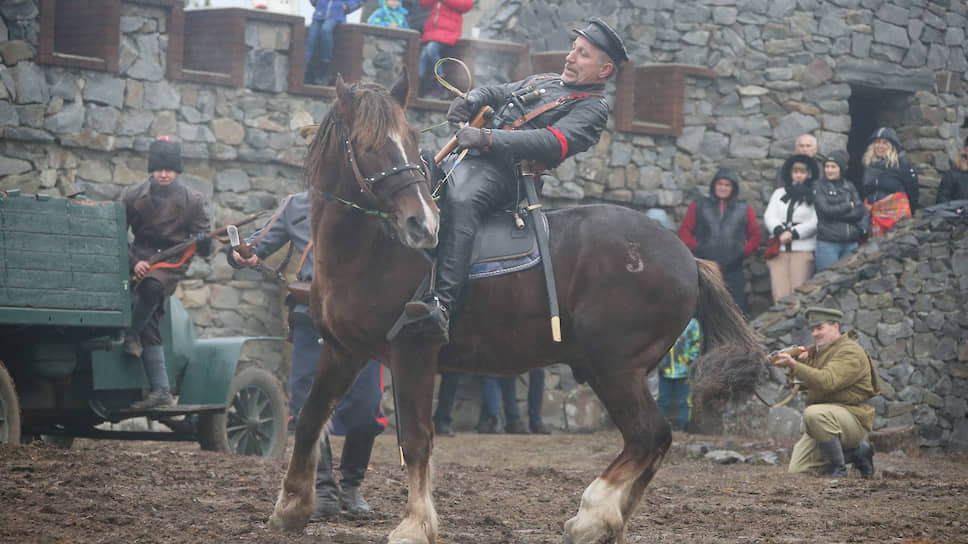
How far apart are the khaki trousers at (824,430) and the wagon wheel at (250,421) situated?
3964 millimetres

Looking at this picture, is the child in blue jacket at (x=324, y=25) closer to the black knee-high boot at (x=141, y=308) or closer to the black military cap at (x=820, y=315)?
the black knee-high boot at (x=141, y=308)

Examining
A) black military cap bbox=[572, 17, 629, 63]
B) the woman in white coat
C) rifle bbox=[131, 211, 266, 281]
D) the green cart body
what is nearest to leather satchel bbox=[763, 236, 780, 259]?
the woman in white coat

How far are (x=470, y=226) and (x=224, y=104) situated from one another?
280 inches

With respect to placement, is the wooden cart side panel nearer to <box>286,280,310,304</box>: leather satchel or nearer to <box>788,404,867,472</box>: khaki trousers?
<box>286,280,310,304</box>: leather satchel

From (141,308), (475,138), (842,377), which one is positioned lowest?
(842,377)

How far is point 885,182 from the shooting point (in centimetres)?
1341

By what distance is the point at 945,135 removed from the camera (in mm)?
15211

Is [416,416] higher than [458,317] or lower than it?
lower

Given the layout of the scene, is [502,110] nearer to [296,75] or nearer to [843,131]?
[296,75]

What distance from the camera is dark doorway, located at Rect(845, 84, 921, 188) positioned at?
1521 cm

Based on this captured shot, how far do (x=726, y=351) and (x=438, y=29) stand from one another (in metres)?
7.12

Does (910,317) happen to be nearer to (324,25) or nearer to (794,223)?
(794,223)

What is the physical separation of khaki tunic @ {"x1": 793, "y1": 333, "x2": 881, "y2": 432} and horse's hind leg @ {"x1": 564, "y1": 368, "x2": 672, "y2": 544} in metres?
3.69

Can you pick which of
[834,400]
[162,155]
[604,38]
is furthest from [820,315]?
[162,155]
